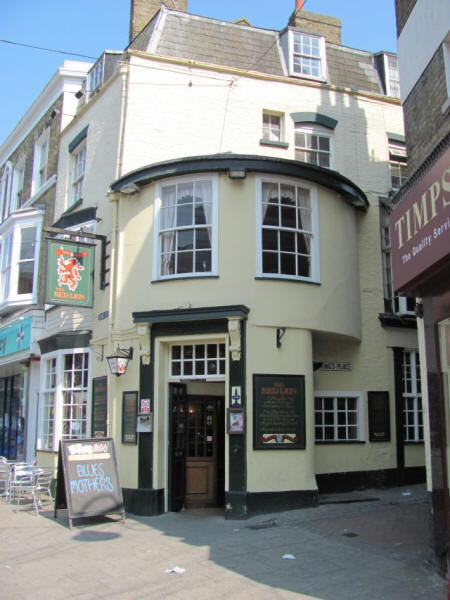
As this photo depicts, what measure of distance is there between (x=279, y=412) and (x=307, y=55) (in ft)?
32.2

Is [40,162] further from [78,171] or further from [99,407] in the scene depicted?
[99,407]

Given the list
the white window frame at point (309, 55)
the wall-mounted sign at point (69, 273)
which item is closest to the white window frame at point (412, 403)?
the white window frame at point (309, 55)

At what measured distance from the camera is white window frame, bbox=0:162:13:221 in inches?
866

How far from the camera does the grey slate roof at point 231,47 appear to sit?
15.1m

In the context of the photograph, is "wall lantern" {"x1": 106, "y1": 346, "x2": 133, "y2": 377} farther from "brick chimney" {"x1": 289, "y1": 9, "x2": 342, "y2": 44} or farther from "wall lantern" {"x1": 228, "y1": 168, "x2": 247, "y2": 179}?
"brick chimney" {"x1": 289, "y1": 9, "x2": 342, "y2": 44}

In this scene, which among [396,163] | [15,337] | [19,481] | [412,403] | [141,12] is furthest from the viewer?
[15,337]

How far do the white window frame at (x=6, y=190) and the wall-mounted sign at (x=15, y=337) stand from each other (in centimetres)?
555

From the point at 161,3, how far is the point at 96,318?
9647 mm

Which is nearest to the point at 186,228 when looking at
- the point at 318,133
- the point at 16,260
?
the point at 318,133

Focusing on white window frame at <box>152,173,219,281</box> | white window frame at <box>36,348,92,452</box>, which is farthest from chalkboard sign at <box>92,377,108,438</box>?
white window frame at <box>152,173,219,281</box>

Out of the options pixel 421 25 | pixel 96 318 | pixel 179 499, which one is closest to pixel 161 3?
pixel 96 318

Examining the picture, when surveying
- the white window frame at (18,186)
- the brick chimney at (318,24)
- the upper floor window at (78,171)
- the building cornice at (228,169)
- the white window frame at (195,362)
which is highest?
the brick chimney at (318,24)

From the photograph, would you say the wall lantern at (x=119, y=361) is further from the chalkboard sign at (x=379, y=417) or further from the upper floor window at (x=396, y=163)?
the upper floor window at (x=396, y=163)

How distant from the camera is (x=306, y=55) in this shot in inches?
631
